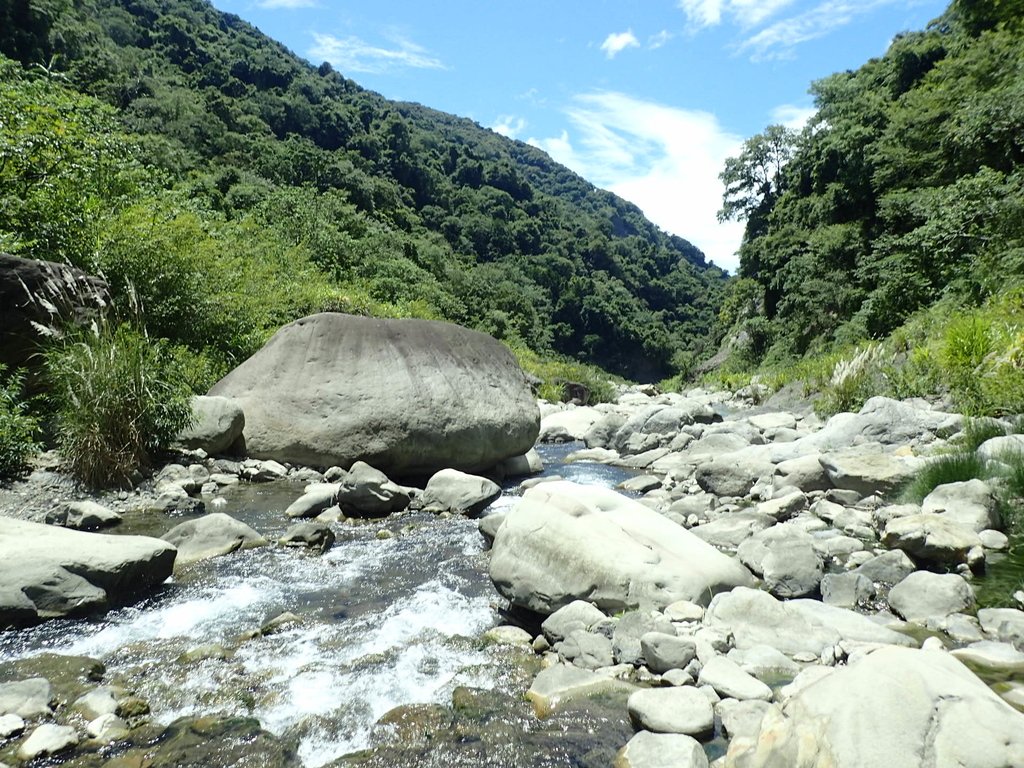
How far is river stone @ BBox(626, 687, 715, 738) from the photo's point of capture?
279 centimetres

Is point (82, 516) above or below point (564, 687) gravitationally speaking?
below

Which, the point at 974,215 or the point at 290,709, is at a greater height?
the point at 974,215

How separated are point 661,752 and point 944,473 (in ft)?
15.6

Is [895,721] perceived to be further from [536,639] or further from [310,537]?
[310,537]

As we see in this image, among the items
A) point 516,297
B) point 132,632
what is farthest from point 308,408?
point 516,297

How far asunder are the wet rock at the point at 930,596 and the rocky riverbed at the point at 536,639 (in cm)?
1

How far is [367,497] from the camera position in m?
6.85

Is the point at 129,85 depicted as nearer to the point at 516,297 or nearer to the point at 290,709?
the point at 516,297

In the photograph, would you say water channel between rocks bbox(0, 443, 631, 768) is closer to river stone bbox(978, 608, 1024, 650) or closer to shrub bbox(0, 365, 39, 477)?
river stone bbox(978, 608, 1024, 650)

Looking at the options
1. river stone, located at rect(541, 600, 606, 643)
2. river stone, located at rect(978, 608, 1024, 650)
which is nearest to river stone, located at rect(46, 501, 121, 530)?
river stone, located at rect(541, 600, 606, 643)

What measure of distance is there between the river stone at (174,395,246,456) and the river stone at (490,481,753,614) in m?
4.87

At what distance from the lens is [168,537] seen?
5.39 meters

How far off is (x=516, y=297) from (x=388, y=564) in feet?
133

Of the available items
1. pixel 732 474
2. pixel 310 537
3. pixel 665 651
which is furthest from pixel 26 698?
pixel 732 474
